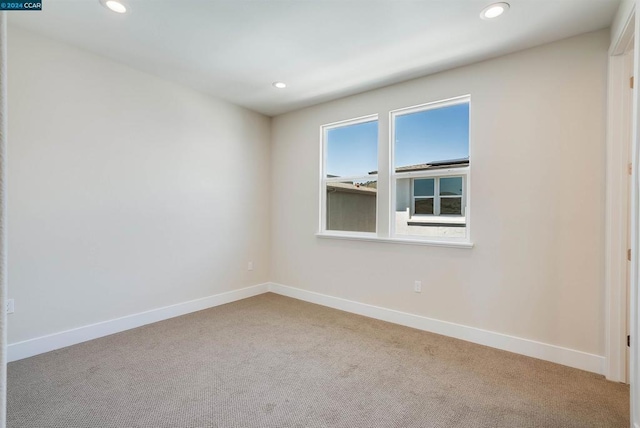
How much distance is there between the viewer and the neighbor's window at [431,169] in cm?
303

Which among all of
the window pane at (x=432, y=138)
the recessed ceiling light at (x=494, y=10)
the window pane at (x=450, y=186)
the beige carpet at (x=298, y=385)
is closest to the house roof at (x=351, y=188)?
the window pane at (x=432, y=138)

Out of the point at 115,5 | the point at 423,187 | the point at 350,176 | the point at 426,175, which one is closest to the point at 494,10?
the point at 426,175

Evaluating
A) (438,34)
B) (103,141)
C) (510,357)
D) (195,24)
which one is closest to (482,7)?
(438,34)

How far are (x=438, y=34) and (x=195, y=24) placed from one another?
1.89 meters

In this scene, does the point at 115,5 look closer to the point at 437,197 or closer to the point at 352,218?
the point at 352,218

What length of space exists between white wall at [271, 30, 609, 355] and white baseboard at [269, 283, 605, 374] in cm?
6

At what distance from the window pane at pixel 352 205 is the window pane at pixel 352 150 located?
0.16 m

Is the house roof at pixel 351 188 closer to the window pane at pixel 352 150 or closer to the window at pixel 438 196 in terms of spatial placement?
the window pane at pixel 352 150

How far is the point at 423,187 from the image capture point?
3.26m

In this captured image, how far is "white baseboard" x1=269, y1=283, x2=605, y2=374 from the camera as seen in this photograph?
2371mm

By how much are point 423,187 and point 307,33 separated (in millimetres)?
1876

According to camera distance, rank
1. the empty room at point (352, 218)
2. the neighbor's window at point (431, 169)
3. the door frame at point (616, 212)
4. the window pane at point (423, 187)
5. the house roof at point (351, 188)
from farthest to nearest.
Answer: the house roof at point (351, 188) → the window pane at point (423, 187) → the neighbor's window at point (431, 169) → the door frame at point (616, 212) → the empty room at point (352, 218)

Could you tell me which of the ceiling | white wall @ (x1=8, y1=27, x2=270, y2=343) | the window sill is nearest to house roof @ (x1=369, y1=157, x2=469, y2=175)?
the window sill

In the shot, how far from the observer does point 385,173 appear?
11.3 ft
